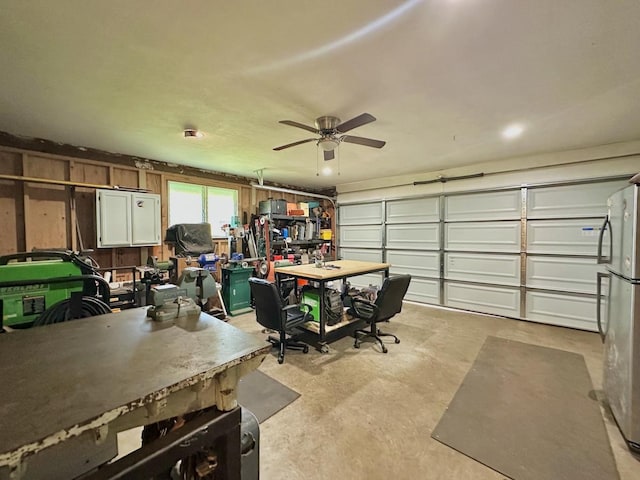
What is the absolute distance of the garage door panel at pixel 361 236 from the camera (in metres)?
6.21

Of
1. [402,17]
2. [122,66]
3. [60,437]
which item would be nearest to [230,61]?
[122,66]

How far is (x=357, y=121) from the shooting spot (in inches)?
94.6

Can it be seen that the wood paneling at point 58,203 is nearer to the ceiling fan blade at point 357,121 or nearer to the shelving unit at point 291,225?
the shelving unit at point 291,225

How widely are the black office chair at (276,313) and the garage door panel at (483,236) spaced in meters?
3.33

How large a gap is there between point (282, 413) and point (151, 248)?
352 cm

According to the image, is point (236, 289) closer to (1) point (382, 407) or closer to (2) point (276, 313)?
(2) point (276, 313)

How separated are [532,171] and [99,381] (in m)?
5.53

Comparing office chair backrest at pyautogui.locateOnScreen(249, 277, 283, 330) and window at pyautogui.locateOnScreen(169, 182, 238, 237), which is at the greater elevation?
window at pyautogui.locateOnScreen(169, 182, 238, 237)

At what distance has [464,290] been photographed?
5.03 metres

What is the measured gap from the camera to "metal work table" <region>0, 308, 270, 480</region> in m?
0.64

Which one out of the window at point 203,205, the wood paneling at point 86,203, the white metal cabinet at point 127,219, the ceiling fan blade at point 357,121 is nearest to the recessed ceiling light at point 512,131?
the ceiling fan blade at point 357,121

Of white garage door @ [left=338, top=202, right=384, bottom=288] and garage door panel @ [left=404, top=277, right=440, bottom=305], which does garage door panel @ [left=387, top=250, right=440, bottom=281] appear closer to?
garage door panel @ [left=404, top=277, right=440, bottom=305]

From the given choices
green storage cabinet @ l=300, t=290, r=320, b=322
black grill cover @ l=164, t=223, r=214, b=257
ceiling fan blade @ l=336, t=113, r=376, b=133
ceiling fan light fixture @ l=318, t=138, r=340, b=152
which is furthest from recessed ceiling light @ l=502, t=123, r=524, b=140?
black grill cover @ l=164, t=223, r=214, b=257

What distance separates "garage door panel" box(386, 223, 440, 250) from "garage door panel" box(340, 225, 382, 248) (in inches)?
10.7
